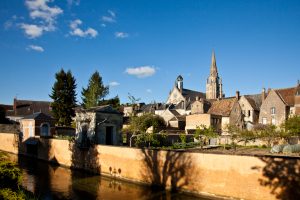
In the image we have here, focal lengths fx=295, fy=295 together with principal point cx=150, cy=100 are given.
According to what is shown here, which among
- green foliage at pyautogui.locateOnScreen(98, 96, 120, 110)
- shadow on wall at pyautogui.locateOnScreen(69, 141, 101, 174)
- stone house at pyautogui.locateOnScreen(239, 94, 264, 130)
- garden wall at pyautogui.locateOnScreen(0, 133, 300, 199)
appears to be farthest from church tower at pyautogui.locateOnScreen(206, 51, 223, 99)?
garden wall at pyautogui.locateOnScreen(0, 133, 300, 199)

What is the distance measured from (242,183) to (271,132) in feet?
74.1

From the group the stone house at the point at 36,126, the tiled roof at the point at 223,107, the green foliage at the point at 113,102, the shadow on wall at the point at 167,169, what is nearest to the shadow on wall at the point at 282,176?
the shadow on wall at the point at 167,169

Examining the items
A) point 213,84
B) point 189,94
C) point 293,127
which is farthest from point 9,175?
point 213,84

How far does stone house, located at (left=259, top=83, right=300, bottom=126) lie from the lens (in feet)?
166

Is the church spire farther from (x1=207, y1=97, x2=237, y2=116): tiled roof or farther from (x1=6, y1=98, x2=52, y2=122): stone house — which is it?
(x1=6, y1=98, x2=52, y2=122): stone house

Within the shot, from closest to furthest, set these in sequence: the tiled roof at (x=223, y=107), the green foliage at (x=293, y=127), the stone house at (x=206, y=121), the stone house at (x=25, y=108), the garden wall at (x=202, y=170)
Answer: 1. the garden wall at (x=202, y=170)
2. the green foliage at (x=293, y=127)
3. the stone house at (x=206, y=121)
4. the tiled roof at (x=223, y=107)
5. the stone house at (x=25, y=108)

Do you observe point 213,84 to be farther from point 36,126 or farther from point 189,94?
point 36,126

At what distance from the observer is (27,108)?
224ft

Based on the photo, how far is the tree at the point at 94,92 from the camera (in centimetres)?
5909

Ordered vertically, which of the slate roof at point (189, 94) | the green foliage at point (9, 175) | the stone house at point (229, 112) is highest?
the slate roof at point (189, 94)

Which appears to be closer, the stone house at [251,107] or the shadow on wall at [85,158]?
the shadow on wall at [85,158]

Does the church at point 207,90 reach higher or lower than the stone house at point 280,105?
higher

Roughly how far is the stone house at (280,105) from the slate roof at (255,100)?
18.2 feet

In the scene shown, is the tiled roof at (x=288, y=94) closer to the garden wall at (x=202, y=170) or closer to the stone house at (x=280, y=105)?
the stone house at (x=280, y=105)
